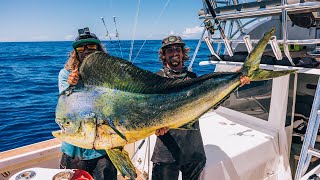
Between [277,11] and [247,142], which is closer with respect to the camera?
[277,11]

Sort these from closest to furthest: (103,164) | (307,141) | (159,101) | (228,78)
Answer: (159,101) < (228,78) < (103,164) < (307,141)

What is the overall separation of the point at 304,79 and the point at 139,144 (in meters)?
2.60

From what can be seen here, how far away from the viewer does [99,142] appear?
5.13 feet

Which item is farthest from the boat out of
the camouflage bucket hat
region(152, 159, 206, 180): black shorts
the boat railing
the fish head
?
the fish head

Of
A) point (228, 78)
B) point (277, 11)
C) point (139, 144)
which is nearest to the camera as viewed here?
point (228, 78)

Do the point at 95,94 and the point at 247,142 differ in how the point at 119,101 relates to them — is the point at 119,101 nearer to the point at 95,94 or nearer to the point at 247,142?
the point at 95,94

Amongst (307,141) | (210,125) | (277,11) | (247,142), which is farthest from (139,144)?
(277,11)

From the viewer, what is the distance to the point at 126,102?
167 centimetres

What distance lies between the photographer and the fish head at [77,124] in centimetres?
157

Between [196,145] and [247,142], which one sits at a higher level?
[196,145]

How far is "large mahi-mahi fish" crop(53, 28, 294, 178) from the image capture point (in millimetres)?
1588

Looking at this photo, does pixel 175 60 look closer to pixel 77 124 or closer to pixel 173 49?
pixel 173 49

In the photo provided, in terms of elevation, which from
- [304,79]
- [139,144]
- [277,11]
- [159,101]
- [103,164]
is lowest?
[139,144]

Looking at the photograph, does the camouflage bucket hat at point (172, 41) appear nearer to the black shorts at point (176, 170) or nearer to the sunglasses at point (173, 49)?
the sunglasses at point (173, 49)
